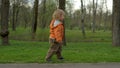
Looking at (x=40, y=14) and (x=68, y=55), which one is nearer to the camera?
(x=68, y=55)

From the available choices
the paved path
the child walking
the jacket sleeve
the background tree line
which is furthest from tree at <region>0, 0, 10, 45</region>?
the paved path

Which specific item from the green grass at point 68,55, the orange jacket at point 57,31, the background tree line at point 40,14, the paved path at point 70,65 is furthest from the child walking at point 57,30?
the background tree line at point 40,14

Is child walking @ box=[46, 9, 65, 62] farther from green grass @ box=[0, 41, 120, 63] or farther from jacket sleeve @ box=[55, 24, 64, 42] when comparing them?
green grass @ box=[0, 41, 120, 63]

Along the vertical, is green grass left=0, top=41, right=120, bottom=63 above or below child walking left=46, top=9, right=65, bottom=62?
below

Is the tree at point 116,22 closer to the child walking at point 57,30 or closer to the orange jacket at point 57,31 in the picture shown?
the child walking at point 57,30

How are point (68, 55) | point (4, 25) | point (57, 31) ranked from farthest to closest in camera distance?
point (4, 25)
point (68, 55)
point (57, 31)

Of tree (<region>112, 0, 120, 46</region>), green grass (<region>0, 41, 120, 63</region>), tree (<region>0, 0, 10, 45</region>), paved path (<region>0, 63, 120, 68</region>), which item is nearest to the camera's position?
paved path (<region>0, 63, 120, 68</region>)

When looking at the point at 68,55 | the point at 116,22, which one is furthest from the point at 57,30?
the point at 116,22

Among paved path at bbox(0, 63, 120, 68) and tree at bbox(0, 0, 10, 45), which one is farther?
tree at bbox(0, 0, 10, 45)

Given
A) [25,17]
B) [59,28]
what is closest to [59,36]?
[59,28]

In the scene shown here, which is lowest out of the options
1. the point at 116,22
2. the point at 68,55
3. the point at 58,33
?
the point at 68,55

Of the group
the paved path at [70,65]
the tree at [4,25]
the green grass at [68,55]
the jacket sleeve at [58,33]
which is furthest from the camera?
the tree at [4,25]

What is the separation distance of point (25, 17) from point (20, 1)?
1992 cm

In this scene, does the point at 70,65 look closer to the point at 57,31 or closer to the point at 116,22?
the point at 57,31
